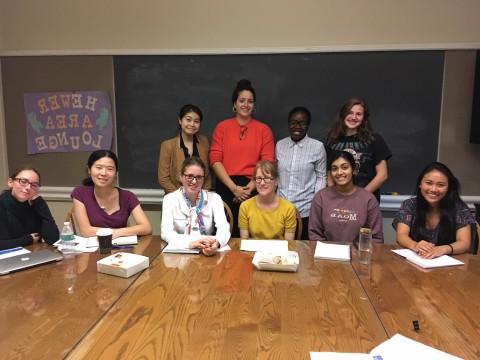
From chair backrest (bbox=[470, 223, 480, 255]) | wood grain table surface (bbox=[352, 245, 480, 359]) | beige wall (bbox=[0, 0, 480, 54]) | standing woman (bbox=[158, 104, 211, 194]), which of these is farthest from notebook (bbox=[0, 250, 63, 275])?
chair backrest (bbox=[470, 223, 480, 255])

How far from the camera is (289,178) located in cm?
289

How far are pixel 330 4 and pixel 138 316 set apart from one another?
9.54 ft

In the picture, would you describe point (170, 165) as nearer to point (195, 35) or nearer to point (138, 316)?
point (195, 35)

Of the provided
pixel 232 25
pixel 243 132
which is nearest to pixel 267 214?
pixel 243 132

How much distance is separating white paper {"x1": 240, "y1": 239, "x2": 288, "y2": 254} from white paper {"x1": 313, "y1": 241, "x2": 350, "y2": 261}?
175 mm

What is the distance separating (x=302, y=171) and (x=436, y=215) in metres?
0.96

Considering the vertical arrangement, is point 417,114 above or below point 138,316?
above

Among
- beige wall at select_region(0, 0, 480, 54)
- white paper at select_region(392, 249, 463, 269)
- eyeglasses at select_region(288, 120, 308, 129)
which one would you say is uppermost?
beige wall at select_region(0, 0, 480, 54)

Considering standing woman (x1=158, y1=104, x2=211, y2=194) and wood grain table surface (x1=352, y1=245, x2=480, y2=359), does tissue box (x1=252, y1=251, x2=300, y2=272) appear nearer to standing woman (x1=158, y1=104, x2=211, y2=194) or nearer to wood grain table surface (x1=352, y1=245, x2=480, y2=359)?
wood grain table surface (x1=352, y1=245, x2=480, y2=359)

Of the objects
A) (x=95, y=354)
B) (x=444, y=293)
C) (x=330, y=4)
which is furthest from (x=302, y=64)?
(x=95, y=354)

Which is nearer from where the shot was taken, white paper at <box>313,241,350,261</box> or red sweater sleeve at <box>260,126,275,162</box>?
white paper at <box>313,241,350,261</box>

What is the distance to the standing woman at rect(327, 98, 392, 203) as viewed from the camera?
2.71 metres

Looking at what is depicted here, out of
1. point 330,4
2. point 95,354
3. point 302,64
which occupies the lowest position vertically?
point 95,354

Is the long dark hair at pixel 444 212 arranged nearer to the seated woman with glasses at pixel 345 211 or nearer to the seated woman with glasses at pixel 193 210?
the seated woman with glasses at pixel 345 211
